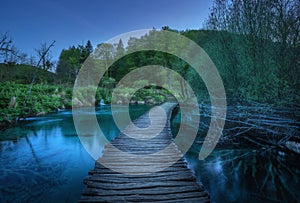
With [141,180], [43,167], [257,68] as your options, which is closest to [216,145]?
[257,68]

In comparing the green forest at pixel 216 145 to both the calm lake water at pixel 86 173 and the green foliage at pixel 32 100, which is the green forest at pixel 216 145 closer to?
the calm lake water at pixel 86 173

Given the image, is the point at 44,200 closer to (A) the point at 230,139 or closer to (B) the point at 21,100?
(A) the point at 230,139

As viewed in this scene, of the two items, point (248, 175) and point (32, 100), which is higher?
point (32, 100)

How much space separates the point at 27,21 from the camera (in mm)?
16156

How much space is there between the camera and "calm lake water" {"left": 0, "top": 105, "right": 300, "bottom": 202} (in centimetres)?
365

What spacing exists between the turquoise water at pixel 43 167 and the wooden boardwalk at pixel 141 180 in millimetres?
1145

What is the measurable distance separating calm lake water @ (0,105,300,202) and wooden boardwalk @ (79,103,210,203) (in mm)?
1098

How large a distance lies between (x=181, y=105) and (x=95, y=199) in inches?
791

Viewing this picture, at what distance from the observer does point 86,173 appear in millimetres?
4773

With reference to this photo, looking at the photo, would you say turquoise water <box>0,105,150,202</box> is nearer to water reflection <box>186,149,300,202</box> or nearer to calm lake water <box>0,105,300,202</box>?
calm lake water <box>0,105,300,202</box>

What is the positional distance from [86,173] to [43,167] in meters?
1.41

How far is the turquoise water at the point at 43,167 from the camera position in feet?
12.0

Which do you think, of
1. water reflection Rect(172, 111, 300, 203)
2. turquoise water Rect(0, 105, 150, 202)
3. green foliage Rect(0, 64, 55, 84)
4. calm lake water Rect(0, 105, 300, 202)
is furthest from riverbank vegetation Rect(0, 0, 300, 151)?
green foliage Rect(0, 64, 55, 84)

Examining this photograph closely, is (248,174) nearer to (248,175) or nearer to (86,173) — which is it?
(248,175)
